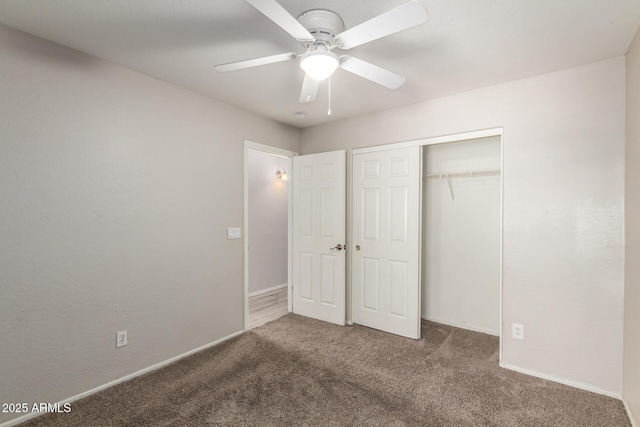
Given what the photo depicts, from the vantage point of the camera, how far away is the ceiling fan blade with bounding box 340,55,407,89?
1682 millimetres

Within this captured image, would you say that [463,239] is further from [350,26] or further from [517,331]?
→ [350,26]

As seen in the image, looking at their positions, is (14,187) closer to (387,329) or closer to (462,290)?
(387,329)

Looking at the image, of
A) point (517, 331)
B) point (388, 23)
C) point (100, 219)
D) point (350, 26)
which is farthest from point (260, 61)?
point (517, 331)

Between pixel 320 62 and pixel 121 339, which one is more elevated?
pixel 320 62

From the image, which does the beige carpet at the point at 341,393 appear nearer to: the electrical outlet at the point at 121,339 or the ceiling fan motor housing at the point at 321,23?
the electrical outlet at the point at 121,339

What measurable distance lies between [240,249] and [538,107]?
2.99 metres

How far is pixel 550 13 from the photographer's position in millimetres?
1671

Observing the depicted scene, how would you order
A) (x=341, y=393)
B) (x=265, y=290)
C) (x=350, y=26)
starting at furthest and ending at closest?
(x=265, y=290) < (x=341, y=393) < (x=350, y=26)

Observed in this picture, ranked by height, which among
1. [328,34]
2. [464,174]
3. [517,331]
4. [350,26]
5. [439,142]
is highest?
[350,26]

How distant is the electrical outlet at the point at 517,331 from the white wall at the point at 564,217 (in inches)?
1.5

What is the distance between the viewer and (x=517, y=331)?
99.0 inches

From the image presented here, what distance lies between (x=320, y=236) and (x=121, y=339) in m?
2.14

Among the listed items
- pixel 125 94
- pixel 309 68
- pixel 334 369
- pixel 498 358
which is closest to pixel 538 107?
pixel 309 68

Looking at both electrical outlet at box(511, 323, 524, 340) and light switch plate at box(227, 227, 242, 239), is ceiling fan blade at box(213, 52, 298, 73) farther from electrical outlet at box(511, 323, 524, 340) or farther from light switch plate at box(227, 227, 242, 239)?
electrical outlet at box(511, 323, 524, 340)
